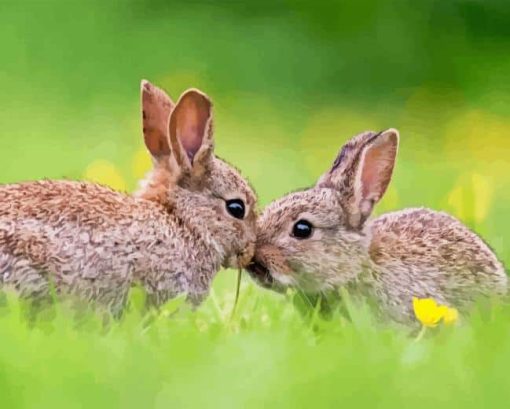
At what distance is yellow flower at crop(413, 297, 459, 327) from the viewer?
0.94 meters

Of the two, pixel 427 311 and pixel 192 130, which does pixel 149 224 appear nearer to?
pixel 192 130

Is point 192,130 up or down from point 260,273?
up

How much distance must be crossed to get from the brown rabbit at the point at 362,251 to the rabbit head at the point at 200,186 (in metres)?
0.03

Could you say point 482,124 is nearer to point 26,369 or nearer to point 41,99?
point 41,99

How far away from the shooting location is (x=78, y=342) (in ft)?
2.90

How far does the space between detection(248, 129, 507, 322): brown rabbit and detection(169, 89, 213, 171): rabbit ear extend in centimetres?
8

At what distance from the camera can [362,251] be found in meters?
0.99

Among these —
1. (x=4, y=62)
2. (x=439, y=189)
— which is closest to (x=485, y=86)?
(x=439, y=189)

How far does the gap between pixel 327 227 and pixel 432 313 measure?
115 mm

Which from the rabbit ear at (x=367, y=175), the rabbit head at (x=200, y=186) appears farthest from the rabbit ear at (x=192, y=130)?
the rabbit ear at (x=367, y=175)

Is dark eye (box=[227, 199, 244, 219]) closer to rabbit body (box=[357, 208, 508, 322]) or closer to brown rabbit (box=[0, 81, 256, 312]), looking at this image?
brown rabbit (box=[0, 81, 256, 312])

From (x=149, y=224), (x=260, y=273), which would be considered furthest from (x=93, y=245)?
(x=260, y=273)

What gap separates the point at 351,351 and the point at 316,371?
0.11ft

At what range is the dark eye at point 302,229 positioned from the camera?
99cm
